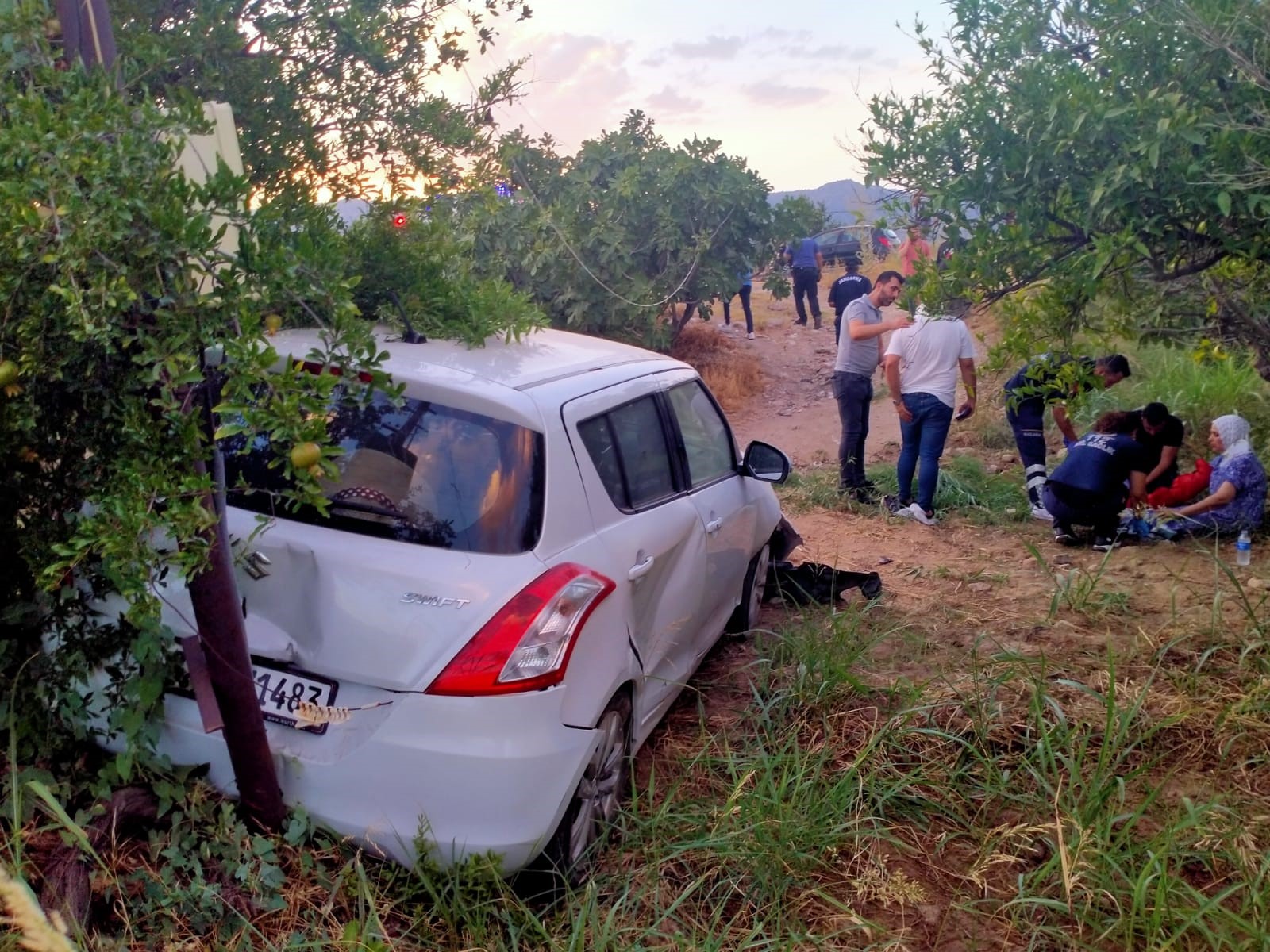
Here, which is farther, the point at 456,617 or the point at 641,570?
the point at 641,570

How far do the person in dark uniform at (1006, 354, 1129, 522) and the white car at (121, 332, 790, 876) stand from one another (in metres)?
2.44

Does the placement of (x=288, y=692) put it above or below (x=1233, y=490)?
above

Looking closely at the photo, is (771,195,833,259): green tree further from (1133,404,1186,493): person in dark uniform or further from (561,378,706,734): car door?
(561,378,706,734): car door

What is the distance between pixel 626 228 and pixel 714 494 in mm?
8485

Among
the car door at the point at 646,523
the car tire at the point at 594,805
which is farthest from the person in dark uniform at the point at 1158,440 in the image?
the car tire at the point at 594,805

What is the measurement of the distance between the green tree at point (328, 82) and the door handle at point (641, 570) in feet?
5.13

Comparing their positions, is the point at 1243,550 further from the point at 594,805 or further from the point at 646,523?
the point at 594,805

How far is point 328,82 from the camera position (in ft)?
14.7

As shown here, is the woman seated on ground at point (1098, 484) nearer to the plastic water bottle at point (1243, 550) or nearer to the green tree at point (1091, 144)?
the plastic water bottle at point (1243, 550)

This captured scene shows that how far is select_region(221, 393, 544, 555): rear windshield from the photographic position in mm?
2770

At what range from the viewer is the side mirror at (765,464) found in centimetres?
449

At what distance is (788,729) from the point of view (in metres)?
3.72

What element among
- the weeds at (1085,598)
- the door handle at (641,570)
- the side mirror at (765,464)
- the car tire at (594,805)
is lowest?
the weeds at (1085,598)

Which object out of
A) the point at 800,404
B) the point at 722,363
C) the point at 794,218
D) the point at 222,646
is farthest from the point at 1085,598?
the point at 722,363
